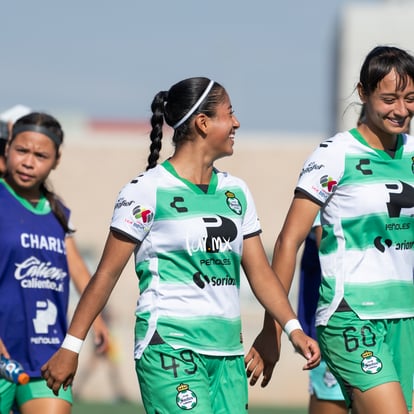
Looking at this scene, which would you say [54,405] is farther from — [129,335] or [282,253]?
[129,335]

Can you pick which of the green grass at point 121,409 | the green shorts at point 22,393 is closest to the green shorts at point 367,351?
the green shorts at point 22,393

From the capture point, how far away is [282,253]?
5953 millimetres

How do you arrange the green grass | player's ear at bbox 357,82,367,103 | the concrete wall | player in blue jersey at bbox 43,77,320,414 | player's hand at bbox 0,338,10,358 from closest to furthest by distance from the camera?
player in blue jersey at bbox 43,77,320,414
player's ear at bbox 357,82,367,103
player's hand at bbox 0,338,10,358
the green grass
the concrete wall

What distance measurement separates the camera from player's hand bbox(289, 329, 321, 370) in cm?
546

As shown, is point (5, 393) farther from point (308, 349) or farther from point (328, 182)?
point (328, 182)

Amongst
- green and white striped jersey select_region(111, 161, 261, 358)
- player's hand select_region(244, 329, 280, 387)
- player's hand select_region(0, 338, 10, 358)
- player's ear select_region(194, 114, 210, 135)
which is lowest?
player's hand select_region(0, 338, 10, 358)

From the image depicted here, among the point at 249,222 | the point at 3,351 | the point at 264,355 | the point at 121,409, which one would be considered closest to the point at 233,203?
the point at 249,222

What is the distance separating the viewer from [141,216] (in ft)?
18.3

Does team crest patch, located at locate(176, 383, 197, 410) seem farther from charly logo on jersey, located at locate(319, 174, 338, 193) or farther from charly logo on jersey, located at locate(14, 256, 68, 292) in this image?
charly logo on jersey, located at locate(14, 256, 68, 292)

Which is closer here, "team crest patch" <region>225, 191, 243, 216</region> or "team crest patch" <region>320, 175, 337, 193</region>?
"team crest patch" <region>225, 191, 243, 216</region>

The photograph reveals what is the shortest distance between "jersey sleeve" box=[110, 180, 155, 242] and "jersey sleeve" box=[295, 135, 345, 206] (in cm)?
79

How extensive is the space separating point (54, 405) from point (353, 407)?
1777 millimetres

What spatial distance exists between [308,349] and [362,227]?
0.71 m

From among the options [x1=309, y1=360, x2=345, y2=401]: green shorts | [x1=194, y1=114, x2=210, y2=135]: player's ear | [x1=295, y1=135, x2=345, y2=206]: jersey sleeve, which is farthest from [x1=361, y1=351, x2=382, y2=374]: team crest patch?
[x1=309, y1=360, x2=345, y2=401]: green shorts
